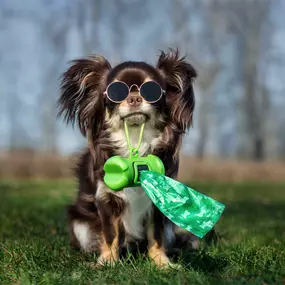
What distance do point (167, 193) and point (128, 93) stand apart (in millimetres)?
858

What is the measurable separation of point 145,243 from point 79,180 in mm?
773

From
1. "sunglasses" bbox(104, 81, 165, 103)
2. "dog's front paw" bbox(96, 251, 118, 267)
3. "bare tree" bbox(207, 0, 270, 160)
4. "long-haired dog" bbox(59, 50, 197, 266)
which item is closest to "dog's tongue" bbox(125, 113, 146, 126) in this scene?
"long-haired dog" bbox(59, 50, 197, 266)

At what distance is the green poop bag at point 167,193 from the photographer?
301 cm

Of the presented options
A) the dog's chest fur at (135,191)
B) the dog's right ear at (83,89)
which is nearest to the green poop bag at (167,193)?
the dog's chest fur at (135,191)

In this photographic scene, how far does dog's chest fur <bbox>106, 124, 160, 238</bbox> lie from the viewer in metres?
3.92

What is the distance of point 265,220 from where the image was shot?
7.20m

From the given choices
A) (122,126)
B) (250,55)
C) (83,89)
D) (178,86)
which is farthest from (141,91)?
(250,55)

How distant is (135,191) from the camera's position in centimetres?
395

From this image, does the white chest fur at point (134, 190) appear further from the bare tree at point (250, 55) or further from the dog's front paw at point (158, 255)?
the bare tree at point (250, 55)

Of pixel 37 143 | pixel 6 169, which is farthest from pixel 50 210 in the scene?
pixel 37 143

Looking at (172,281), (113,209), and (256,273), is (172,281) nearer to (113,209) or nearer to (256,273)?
(256,273)

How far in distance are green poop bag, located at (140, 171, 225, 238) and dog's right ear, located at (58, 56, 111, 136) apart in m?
1.03

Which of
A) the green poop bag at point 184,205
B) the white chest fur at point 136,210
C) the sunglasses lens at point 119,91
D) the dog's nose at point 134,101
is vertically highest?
the sunglasses lens at point 119,91

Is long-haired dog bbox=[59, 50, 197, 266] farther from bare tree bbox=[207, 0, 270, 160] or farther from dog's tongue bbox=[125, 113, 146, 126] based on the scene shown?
bare tree bbox=[207, 0, 270, 160]
